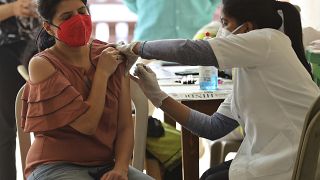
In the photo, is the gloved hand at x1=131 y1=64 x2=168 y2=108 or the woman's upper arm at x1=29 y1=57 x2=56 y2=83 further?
the gloved hand at x1=131 y1=64 x2=168 y2=108

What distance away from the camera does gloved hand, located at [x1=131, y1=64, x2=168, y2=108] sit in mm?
1799

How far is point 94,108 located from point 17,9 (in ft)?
2.95

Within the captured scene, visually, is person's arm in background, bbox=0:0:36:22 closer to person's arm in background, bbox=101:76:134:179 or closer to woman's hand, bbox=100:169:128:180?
person's arm in background, bbox=101:76:134:179

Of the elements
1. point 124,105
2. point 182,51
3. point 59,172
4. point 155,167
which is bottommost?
point 155,167

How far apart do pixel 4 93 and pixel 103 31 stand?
8.35ft

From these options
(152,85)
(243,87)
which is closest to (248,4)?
(243,87)

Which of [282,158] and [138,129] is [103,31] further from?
[282,158]

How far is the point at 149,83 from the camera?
1.81m

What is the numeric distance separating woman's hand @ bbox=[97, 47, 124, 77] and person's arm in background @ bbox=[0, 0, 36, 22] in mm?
711

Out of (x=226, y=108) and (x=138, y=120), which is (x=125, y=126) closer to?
(x=138, y=120)

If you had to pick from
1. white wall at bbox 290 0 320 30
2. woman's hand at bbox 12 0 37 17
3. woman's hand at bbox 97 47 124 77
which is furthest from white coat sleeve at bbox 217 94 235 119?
white wall at bbox 290 0 320 30

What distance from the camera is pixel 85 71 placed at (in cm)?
173

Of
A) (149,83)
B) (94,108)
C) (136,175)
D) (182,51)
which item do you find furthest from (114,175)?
(182,51)

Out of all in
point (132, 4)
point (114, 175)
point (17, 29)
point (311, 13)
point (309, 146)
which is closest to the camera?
point (309, 146)
